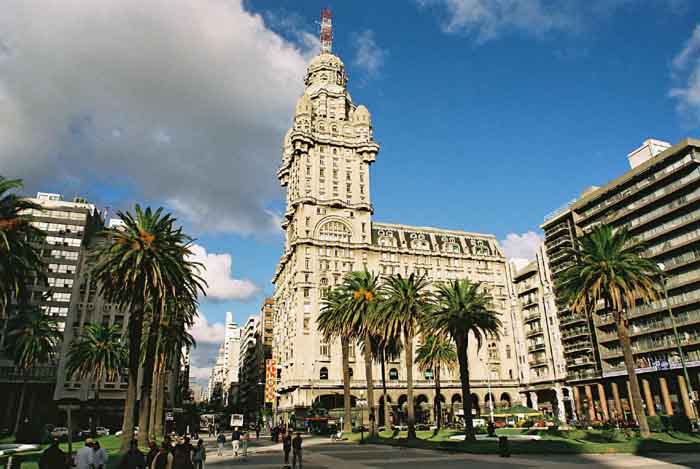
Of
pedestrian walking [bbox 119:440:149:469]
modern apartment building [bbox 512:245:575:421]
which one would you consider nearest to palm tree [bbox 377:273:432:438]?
pedestrian walking [bbox 119:440:149:469]

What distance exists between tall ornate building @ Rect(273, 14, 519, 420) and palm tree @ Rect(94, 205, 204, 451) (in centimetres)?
5207

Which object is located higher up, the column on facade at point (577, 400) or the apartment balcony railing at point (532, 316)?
the apartment balcony railing at point (532, 316)

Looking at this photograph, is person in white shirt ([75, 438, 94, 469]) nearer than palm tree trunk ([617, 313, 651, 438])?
Yes

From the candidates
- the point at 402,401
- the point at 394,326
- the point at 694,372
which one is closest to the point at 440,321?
the point at 394,326

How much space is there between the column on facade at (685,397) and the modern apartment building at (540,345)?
22506mm

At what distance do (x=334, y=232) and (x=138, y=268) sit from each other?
6562 centimetres

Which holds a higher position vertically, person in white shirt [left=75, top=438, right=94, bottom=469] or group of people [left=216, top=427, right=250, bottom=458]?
person in white shirt [left=75, top=438, right=94, bottom=469]

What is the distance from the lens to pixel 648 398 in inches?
2724

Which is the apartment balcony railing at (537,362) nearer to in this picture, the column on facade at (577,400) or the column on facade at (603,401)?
the column on facade at (577,400)

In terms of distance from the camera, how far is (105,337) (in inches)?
2721

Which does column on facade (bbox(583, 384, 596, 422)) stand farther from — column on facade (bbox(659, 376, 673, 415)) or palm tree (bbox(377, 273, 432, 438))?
palm tree (bbox(377, 273, 432, 438))

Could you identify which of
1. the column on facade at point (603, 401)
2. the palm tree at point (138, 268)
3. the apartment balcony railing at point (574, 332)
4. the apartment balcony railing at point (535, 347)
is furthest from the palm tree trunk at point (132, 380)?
the apartment balcony railing at point (535, 347)

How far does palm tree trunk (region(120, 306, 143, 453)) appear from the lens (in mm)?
30703

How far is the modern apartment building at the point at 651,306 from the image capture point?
214 ft
